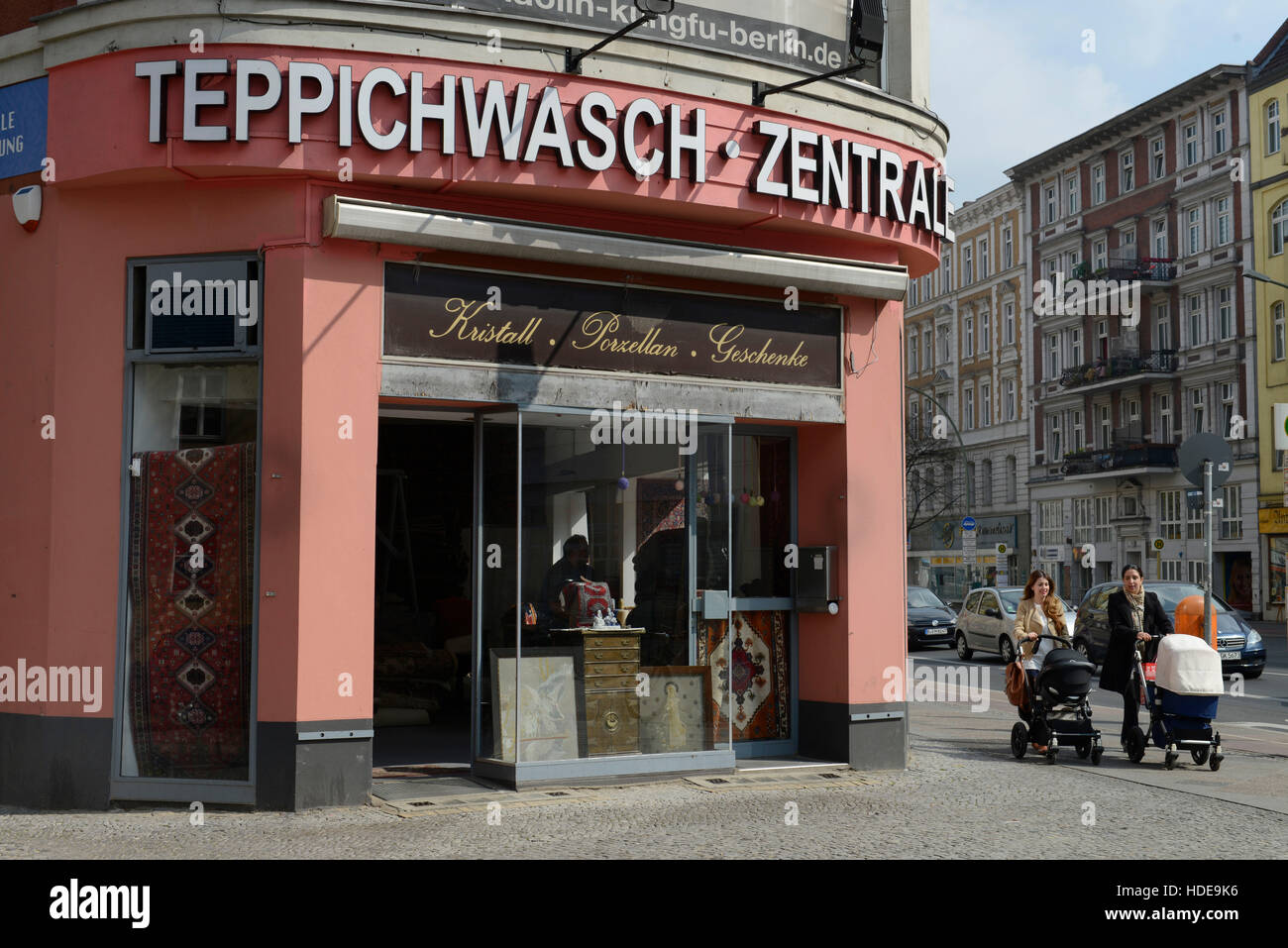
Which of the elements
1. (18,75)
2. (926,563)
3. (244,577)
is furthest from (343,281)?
(926,563)

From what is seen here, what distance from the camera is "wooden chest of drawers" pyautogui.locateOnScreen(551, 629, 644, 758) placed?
33.7ft

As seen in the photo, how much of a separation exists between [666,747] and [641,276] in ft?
11.8

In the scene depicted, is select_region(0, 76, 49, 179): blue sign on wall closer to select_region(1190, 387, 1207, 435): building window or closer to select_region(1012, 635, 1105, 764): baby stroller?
select_region(1012, 635, 1105, 764): baby stroller

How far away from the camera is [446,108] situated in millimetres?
9438

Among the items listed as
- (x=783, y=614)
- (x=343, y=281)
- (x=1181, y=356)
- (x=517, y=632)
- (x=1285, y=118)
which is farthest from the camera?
(x=1181, y=356)

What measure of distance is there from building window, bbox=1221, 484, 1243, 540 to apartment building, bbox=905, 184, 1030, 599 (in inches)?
549

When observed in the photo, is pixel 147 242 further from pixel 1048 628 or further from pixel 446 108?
pixel 1048 628

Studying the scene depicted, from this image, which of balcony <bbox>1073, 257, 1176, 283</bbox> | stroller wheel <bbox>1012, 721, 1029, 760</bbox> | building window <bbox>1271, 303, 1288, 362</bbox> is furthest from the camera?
balcony <bbox>1073, 257, 1176, 283</bbox>

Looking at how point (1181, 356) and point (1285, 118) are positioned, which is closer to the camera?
point (1285, 118)

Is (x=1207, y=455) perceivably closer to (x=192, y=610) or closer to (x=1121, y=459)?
(x=192, y=610)

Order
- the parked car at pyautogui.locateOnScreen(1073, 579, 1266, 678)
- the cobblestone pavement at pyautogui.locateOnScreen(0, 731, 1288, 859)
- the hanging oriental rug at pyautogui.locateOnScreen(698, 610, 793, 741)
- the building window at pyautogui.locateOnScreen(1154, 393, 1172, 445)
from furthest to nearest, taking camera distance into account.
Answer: the building window at pyautogui.locateOnScreen(1154, 393, 1172, 445) → the parked car at pyautogui.locateOnScreen(1073, 579, 1266, 678) → the hanging oriental rug at pyautogui.locateOnScreen(698, 610, 793, 741) → the cobblestone pavement at pyautogui.locateOnScreen(0, 731, 1288, 859)

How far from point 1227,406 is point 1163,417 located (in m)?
4.19
